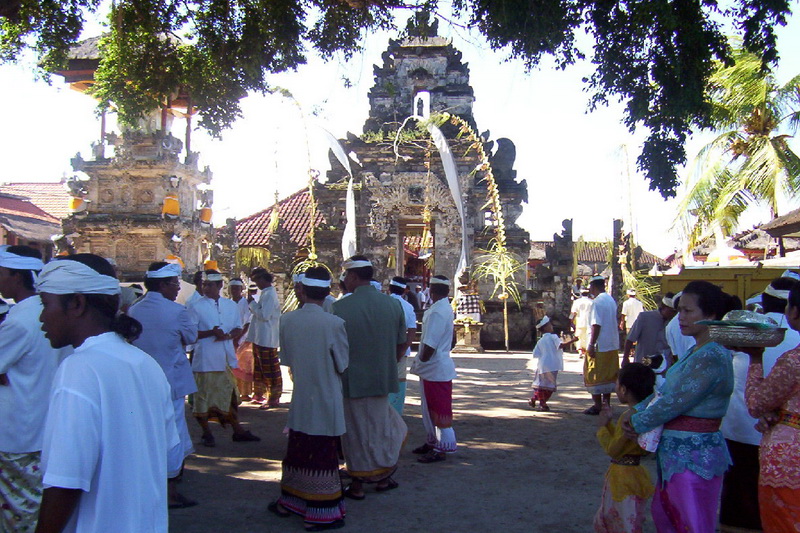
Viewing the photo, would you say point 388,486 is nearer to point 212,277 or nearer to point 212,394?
point 212,394

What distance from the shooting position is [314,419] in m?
5.03

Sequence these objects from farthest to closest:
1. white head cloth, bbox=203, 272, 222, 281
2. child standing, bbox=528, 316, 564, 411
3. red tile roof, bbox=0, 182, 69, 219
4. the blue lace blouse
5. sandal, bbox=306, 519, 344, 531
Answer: red tile roof, bbox=0, 182, 69, 219, child standing, bbox=528, 316, 564, 411, white head cloth, bbox=203, 272, 222, 281, sandal, bbox=306, 519, 344, 531, the blue lace blouse

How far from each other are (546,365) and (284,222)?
2044 centimetres

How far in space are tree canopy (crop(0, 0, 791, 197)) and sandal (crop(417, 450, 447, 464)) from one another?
12.2ft

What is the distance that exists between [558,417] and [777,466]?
6.03 m

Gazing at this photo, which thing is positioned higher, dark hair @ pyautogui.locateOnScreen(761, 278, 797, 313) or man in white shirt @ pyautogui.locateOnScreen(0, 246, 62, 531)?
dark hair @ pyautogui.locateOnScreen(761, 278, 797, 313)

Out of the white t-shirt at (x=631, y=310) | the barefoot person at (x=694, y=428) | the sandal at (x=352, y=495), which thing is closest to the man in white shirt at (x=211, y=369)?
the sandal at (x=352, y=495)

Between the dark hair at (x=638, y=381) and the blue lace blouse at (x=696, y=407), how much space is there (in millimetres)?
315

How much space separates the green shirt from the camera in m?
5.49

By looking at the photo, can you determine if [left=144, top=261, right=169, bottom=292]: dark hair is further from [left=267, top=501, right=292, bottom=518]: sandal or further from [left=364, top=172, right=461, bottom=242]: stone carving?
[left=364, top=172, right=461, bottom=242]: stone carving

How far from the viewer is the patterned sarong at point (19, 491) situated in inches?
129

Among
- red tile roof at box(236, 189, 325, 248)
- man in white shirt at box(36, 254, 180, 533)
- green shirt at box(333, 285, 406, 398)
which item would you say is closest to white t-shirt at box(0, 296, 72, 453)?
man in white shirt at box(36, 254, 180, 533)

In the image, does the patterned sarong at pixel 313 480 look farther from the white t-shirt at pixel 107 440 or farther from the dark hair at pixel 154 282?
the white t-shirt at pixel 107 440

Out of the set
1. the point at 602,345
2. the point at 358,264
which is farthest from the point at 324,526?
the point at 602,345
